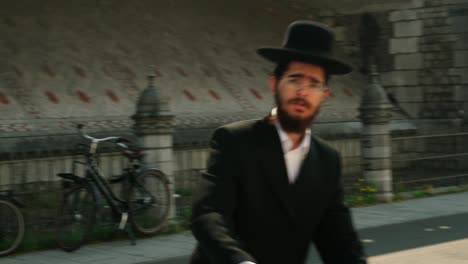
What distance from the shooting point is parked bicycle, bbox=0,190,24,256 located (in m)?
8.93

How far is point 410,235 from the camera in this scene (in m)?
9.96

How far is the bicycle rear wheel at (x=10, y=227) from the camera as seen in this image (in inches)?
352

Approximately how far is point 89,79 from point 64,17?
54.6 inches

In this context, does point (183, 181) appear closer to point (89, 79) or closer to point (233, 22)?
point (89, 79)

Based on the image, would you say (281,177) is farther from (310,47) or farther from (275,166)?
(310,47)

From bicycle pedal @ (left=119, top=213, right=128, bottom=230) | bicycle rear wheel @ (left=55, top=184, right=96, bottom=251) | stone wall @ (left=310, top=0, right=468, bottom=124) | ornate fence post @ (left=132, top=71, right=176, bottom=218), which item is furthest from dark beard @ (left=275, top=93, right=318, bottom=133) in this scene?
stone wall @ (left=310, top=0, right=468, bottom=124)

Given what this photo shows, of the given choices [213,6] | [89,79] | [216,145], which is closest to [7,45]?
[89,79]

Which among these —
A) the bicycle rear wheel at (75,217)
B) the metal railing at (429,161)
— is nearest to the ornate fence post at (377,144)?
the metal railing at (429,161)

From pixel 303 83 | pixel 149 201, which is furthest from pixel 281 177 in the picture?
pixel 149 201

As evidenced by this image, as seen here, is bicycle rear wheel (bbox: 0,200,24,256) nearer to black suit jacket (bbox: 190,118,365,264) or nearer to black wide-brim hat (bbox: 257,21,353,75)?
black suit jacket (bbox: 190,118,365,264)

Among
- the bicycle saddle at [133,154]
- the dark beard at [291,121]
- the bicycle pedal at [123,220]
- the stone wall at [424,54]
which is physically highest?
the stone wall at [424,54]

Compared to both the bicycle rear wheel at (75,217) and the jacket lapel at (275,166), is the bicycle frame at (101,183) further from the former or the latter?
the jacket lapel at (275,166)

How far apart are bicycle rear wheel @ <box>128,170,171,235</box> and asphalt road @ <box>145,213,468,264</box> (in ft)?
3.93

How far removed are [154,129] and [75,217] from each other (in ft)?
5.39
